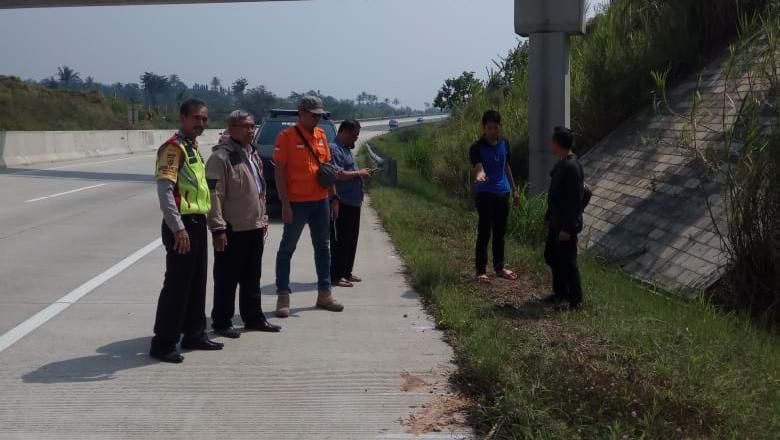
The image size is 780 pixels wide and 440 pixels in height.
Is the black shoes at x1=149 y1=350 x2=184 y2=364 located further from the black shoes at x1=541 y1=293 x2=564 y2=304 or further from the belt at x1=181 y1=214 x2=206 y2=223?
the black shoes at x1=541 y1=293 x2=564 y2=304

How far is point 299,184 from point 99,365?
2.33 m

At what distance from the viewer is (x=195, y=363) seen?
6.06m

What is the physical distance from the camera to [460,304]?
7465 mm

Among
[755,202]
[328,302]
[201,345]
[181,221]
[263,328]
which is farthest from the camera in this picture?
[328,302]

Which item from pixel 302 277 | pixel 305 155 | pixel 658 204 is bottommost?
pixel 302 277

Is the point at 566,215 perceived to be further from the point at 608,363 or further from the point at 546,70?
the point at 546,70

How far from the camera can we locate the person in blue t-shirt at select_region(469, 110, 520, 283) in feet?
27.7

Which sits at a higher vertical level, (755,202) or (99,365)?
(755,202)

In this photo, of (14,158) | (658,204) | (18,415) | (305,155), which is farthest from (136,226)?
(14,158)

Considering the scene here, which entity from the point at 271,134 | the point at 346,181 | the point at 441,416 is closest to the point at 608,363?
the point at 441,416

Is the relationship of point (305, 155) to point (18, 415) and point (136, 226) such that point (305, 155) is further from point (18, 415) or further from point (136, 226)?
point (136, 226)

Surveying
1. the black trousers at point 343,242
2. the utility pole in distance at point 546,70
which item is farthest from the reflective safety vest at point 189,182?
the utility pole in distance at point 546,70

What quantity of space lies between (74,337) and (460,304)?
315cm

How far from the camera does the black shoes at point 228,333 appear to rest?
675 centimetres
